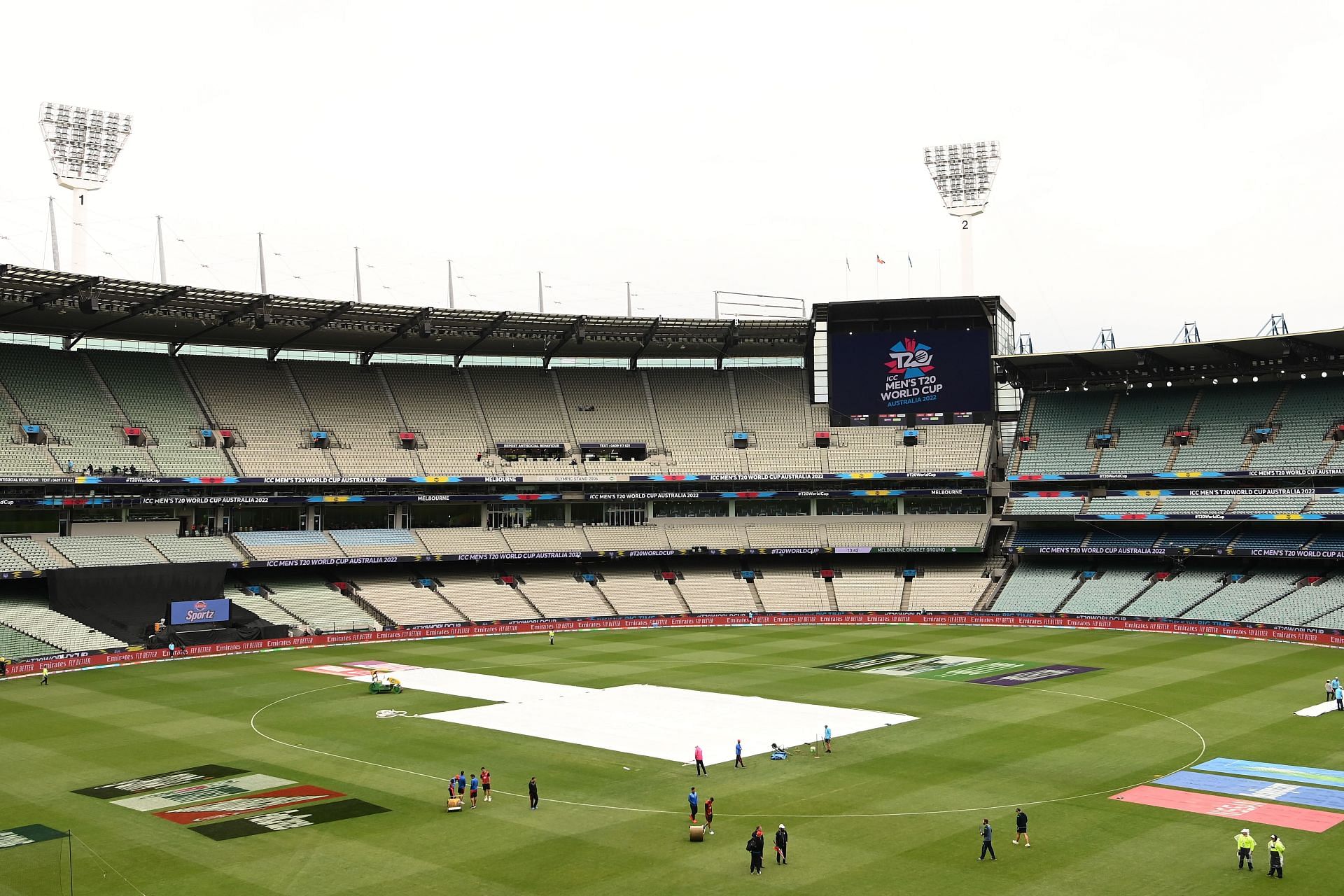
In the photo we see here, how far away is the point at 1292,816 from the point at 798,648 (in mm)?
38220

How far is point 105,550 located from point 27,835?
154ft

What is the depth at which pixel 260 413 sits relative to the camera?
86.8m

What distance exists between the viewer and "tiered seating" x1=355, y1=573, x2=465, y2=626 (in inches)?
3061

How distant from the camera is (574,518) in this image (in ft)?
305

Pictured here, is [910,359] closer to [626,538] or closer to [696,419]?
[696,419]

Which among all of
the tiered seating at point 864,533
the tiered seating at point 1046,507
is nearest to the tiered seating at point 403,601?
the tiered seating at point 864,533

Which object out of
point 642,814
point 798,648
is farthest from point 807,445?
point 642,814

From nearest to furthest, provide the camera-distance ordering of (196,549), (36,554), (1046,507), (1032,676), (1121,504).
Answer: (1032,676), (36,554), (196,549), (1121,504), (1046,507)

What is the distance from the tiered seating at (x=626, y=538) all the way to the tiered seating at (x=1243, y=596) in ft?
127

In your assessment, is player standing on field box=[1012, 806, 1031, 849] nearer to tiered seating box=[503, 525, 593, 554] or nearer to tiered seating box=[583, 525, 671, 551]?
tiered seating box=[503, 525, 593, 554]

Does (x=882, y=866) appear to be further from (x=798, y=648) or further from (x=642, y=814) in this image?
(x=798, y=648)

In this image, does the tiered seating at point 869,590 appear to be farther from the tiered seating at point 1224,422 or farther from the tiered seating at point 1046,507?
the tiered seating at point 1224,422

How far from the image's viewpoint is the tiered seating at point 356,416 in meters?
86.6

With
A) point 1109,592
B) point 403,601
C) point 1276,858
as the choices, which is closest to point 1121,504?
point 1109,592
